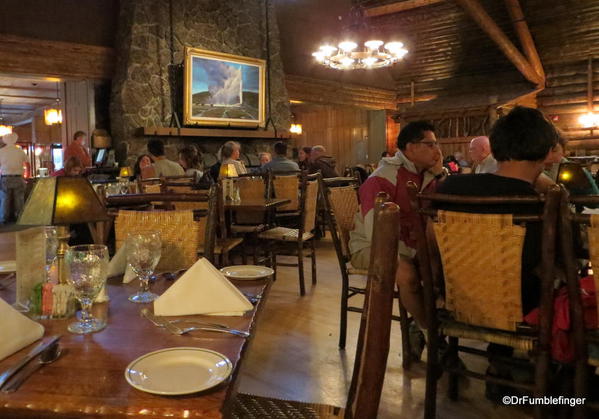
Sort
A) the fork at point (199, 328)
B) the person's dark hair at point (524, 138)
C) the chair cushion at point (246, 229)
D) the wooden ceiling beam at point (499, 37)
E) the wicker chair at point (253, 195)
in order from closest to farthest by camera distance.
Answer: the fork at point (199, 328) → the person's dark hair at point (524, 138) → the chair cushion at point (246, 229) → the wicker chair at point (253, 195) → the wooden ceiling beam at point (499, 37)

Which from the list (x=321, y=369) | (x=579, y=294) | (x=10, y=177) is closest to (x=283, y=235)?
(x=321, y=369)

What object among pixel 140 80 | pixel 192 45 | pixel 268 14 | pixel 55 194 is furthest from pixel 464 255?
pixel 268 14

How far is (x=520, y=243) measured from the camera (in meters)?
1.65

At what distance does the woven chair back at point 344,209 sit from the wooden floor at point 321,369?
0.62m

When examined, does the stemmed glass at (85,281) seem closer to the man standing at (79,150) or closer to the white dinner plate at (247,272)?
the white dinner plate at (247,272)

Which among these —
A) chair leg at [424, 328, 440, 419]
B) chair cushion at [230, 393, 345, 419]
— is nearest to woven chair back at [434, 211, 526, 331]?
chair leg at [424, 328, 440, 419]

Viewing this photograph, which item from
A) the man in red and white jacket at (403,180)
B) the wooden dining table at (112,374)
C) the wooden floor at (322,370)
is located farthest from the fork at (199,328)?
the man in red and white jacket at (403,180)

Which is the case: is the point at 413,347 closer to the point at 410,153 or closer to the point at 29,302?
the point at 410,153

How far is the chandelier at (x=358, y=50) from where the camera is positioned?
6758mm

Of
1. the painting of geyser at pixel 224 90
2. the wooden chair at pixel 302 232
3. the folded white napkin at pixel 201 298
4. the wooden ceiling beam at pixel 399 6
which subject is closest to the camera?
the folded white napkin at pixel 201 298

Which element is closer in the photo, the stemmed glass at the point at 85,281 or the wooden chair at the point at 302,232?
the stemmed glass at the point at 85,281

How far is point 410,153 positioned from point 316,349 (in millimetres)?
1291

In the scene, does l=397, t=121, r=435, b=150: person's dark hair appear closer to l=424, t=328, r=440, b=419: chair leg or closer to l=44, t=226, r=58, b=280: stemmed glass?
l=424, t=328, r=440, b=419: chair leg

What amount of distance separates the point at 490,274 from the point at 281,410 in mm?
890
